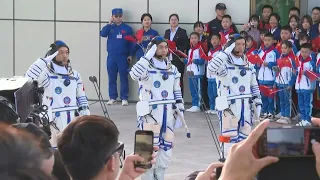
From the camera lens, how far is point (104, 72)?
1853 cm

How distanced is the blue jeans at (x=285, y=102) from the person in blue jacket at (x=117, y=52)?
4030mm

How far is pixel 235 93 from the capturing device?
34.6 feet

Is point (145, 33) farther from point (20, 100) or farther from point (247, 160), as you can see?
point (247, 160)

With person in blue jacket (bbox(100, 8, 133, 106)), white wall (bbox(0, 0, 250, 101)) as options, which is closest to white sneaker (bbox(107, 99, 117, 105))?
person in blue jacket (bbox(100, 8, 133, 106))

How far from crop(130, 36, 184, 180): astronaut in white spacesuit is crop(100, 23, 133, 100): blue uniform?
7.72 m

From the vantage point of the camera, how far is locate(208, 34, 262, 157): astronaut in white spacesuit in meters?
10.5

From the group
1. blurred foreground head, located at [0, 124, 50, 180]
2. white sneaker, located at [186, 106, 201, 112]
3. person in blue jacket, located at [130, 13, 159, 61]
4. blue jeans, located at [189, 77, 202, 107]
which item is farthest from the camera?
person in blue jacket, located at [130, 13, 159, 61]

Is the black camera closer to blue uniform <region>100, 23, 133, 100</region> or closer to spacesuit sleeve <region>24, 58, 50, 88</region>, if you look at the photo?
spacesuit sleeve <region>24, 58, 50, 88</region>

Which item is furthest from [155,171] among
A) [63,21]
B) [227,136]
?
[63,21]

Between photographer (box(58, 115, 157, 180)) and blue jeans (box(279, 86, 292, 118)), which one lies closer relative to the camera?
photographer (box(58, 115, 157, 180))

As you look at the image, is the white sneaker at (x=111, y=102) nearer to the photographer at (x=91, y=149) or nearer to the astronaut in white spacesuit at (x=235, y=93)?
the astronaut in white spacesuit at (x=235, y=93)

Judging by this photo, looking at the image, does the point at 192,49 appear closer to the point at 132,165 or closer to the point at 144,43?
the point at 144,43

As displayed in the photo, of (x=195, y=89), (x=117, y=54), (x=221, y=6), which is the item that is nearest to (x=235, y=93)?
(x=195, y=89)

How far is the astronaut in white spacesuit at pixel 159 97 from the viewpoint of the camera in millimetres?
9430
